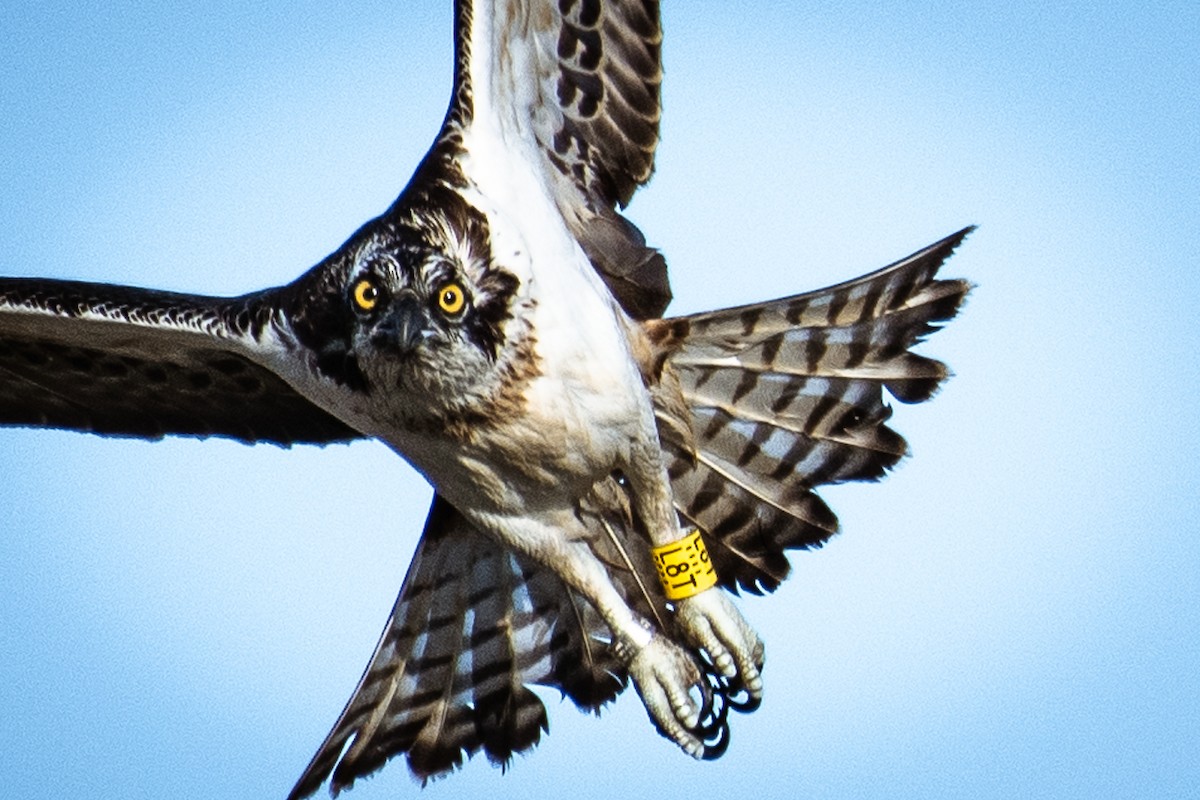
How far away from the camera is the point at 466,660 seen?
7.70 m

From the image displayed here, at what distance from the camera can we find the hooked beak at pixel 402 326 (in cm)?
621

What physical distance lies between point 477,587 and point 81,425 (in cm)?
138

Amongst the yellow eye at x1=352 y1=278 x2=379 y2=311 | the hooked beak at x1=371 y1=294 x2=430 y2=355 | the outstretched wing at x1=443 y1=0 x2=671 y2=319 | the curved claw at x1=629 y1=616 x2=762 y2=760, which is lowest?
the curved claw at x1=629 y1=616 x2=762 y2=760

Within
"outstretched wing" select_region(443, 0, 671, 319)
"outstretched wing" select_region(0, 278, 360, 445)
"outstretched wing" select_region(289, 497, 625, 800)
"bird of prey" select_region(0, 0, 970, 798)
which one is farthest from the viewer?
"outstretched wing" select_region(289, 497, 625, 800)

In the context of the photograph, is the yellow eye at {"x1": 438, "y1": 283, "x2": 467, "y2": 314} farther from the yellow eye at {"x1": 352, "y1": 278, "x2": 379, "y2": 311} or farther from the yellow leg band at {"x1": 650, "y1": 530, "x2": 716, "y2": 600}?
the yellow leg band at {"x1": 650, "y1": 530, "x2": 716, "y2": 600}

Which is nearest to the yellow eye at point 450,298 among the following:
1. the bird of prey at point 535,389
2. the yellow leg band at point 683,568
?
the bird of prey at point 535,389

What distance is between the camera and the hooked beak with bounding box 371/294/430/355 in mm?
6215

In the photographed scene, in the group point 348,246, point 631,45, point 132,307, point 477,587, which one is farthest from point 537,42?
point 477,587

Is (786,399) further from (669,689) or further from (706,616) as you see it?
(669,689)

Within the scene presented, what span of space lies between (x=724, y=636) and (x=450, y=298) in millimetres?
1455

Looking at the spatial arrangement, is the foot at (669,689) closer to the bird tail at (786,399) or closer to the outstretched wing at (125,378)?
the bird tail at (786,399)

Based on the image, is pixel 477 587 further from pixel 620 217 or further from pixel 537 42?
pixel 537 42

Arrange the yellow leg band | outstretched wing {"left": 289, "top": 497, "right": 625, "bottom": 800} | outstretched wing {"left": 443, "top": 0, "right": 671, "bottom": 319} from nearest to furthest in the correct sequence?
outstretched wing {"left": 443, "top": 0, "right": 671, "bottom": 319} < the yellow leg band < outstretched wing {"left": 289, "top": 497, "right": 625, "bottom": 800}

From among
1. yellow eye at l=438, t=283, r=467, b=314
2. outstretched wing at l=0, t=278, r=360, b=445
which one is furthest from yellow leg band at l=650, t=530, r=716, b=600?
yellow eye at l=438, t=283, r=467, b=314
